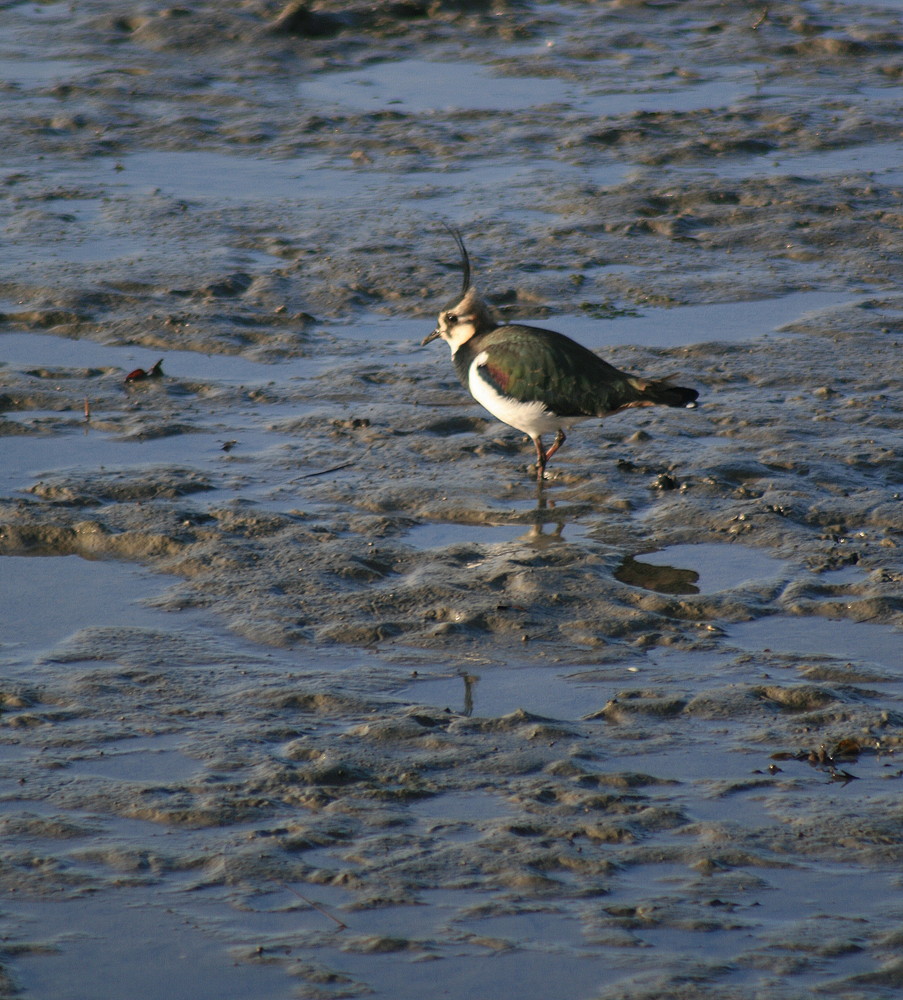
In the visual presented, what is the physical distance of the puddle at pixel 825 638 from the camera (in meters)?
5.21

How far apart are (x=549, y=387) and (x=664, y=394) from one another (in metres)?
0.52

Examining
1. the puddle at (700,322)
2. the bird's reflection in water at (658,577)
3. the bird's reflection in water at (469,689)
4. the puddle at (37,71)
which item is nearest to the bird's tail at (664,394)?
the bird's reflection in water at (658,577)

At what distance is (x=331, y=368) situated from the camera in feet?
26.3

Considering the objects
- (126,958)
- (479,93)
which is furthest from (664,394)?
(479,93)

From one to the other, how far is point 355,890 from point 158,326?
5.19m

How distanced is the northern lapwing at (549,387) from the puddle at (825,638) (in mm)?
1477

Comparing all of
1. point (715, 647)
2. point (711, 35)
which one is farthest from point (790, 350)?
point (711, 35)

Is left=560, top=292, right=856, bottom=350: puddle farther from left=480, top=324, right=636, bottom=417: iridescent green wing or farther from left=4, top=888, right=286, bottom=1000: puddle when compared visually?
left=4, top=888, right=286, bottom=1000: puddle

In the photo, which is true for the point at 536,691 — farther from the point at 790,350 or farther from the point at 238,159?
the point at 238,159

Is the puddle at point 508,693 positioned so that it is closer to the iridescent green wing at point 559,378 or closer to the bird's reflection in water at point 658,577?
the bird's reflection in water at point 658,577

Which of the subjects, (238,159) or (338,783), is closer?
(338,783)

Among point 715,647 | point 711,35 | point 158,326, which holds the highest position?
point 711,35

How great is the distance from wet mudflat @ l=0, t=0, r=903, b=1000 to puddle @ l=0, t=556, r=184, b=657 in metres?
0.02

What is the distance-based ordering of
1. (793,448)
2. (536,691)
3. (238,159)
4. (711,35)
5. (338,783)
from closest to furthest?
(338,783)
(536,691)
(793,448)
(238,159)
(711,35)
